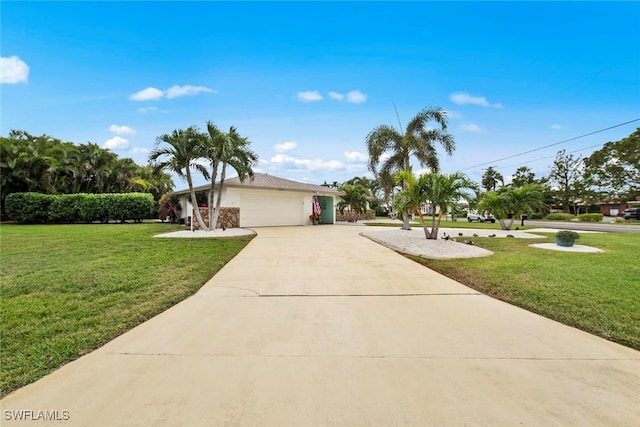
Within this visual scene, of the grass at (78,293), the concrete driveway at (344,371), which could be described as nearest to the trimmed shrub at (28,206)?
the grass at (78,293)

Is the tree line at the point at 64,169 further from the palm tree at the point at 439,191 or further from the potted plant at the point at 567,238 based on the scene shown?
the potted plant at the point at 567,238

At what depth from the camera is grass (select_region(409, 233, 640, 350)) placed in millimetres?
3531

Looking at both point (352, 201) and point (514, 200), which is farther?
point (352, 201)

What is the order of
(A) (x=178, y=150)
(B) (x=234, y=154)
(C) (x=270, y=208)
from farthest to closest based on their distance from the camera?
1. (C) (x=270, y=208)
2. (B) (x=234, y=154)
3. (A) (x=178, y=150)

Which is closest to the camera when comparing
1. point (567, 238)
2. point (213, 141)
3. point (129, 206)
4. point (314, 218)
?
point (567, 238)

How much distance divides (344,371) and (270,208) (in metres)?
16.8

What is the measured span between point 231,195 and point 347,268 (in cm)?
1215

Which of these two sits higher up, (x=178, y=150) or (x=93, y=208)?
(x=178, y=150)

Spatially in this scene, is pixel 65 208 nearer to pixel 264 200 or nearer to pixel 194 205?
pixel 194 205

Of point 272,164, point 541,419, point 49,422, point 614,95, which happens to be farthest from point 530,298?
point 272,164

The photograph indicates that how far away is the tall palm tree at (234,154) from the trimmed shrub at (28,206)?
14.5m

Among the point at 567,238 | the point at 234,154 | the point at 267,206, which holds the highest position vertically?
the point at 234,154

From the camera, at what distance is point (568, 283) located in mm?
5070

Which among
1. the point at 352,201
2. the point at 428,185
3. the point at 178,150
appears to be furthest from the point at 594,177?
the point at 178,150
